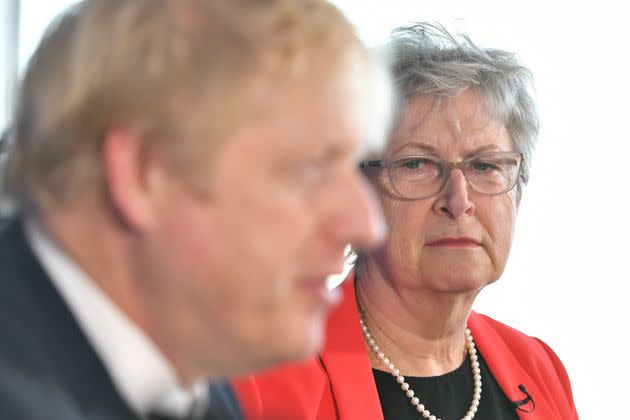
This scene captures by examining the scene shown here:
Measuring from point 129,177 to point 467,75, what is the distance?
1.42m

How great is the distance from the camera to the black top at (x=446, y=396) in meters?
1.96

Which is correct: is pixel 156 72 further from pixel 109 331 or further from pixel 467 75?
pixel 467 75

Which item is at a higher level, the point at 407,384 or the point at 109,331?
the point at 109,331

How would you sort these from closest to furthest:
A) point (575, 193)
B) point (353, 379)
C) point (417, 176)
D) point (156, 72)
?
point (156, 72) → point (353, 379) → point (417, 176) → point (575, 193)

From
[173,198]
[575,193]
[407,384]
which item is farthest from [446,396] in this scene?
[173,198]

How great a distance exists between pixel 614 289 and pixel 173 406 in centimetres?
260

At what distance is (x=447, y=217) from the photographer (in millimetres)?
1971

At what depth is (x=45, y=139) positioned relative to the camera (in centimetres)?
75

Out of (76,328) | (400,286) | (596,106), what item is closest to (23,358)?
(76,328)

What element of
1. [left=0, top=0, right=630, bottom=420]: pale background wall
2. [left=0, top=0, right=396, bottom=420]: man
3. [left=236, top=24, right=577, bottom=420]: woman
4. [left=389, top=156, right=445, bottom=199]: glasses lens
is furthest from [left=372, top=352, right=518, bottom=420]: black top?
[left=0, top=0, right=396, bottom=420]: man

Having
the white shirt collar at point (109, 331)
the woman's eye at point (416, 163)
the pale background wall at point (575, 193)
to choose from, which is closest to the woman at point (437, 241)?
the woman's eye at point (416, 163)

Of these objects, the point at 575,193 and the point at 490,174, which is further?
the point at 575,193

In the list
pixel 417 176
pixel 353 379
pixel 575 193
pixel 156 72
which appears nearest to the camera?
pixel 156 72

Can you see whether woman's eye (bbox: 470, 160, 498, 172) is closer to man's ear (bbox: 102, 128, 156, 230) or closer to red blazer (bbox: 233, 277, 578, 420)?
red blazer (bbox: 233, 277, 578, 420)
